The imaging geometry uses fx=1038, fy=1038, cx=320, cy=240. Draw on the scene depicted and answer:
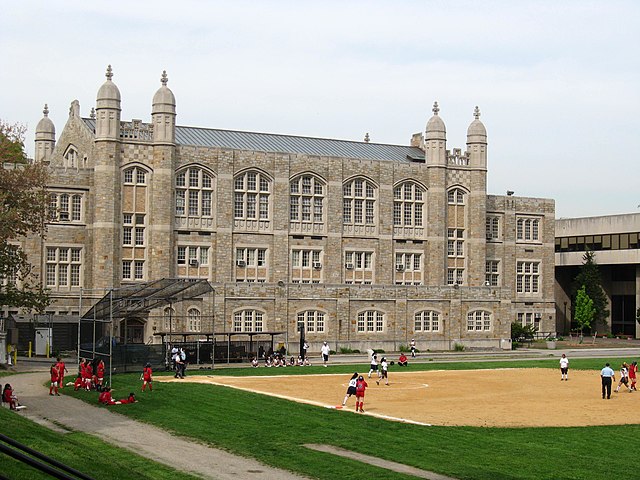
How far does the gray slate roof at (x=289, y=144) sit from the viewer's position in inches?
3410

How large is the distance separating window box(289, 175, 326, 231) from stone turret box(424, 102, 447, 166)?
1089 cm

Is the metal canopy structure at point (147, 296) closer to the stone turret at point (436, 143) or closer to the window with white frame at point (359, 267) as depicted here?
the window with white frame at point (359, 267)

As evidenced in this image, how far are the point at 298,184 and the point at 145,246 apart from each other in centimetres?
1389

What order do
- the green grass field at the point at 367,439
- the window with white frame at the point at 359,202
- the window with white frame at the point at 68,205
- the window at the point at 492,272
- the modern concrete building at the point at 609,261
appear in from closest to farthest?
1. the green grass field at the point at 367,439
2. the window with white frame at the point at 68,205
3. the window with white frame at the point at 359,202
4. the window at the point at 492,272
5. the modern concrete building at the point at 609,261

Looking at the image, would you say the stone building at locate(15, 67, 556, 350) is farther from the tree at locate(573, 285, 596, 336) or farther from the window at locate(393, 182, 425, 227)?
the tree at locate(573, 285, 596, 336)

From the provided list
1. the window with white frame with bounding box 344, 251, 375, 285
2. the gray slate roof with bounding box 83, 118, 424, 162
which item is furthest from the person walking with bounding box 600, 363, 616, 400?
the gray slate roof with bounding box 83, 118, 424, 162

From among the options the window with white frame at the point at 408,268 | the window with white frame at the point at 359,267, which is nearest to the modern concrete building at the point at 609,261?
the window with white frame at the point at 408,268

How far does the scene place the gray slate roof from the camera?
8662 cm

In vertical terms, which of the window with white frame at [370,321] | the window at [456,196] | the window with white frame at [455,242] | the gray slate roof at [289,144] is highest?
the gray slate roof at [289,144]

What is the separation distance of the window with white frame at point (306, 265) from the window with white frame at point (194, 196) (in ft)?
26.7

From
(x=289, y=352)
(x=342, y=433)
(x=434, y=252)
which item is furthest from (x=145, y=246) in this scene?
(x=342, y=433)

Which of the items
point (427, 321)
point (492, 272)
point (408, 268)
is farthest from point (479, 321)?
point (492, 272)

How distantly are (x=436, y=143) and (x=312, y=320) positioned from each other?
20.6 m

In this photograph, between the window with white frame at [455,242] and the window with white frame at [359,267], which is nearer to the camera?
the window with white frame at [359,267]
